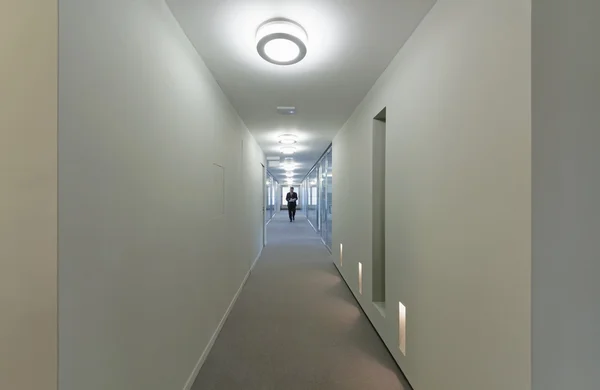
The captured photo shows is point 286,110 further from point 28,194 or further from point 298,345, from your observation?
point 28,194

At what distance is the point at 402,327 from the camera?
2.21 metres

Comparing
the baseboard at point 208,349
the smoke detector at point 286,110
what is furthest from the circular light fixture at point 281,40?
the baseboard at point 208,349

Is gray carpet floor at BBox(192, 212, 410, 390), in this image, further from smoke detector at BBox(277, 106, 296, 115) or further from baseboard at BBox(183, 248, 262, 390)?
smoke detector at BBox(277, 106, 296, 115)

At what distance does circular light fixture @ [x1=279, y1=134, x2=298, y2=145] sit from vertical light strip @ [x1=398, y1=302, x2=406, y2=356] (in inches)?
→ 156

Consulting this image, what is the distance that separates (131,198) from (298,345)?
7.15 feet

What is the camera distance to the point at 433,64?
173 cm

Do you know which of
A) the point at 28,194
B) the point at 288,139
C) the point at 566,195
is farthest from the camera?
the point at 288,139

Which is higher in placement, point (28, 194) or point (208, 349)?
point (28, 194)

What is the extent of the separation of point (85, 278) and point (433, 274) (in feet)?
6.13

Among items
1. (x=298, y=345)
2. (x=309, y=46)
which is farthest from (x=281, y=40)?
(x=298, y=345)

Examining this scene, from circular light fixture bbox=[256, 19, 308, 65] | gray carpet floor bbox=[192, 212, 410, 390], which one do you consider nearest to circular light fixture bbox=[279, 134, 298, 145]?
gray carpet floor bbox=[192, 212, 410, 390]

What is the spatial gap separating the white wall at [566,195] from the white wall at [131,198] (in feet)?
5.63

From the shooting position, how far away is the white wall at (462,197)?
107cm

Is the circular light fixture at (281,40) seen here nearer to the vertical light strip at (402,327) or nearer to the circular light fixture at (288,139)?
the vertical light strip at (402,327)
